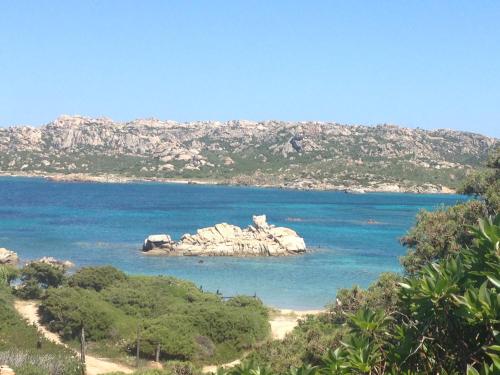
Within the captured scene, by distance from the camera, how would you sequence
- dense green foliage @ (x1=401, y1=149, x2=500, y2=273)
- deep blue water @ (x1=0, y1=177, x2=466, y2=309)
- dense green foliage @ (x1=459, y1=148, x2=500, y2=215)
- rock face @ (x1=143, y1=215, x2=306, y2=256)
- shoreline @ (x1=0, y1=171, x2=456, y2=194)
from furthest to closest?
shoreline @ (x1=0, y1=171, x2=456, y2=194) → rock face @ (x1=143, y1=215, x2=306, y2=256) → deep blue water @ (x1=0, y1=177, x2=466, y2=309) → dense green foliage @ (x1=459, y1=148, x2=500, y2=215) → dense green foliage @ (x1=401, y1=149, x2=500, y2=273)

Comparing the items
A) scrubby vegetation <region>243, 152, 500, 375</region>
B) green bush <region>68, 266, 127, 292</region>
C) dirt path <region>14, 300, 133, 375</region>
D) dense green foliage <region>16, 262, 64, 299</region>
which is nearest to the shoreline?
green bush <region>68, 266, 127, 292</region>

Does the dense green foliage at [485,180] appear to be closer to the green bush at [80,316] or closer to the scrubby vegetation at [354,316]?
the scrubby vegetation at [354,316]

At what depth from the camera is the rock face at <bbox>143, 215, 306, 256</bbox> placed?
5428 centimetres

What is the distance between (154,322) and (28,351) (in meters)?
5.73

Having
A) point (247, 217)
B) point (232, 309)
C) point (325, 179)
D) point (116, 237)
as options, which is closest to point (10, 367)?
point (232, 309)

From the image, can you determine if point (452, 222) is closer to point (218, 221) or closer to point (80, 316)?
point (80, 316)

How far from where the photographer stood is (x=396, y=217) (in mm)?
95188

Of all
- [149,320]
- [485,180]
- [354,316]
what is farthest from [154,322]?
[354,316]

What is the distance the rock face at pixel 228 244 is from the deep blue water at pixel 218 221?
2.06 meters

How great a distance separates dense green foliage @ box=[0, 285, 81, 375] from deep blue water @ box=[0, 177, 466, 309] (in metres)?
13.3

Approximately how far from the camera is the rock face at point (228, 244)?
54.3 m

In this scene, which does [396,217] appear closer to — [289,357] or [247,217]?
[247,217]

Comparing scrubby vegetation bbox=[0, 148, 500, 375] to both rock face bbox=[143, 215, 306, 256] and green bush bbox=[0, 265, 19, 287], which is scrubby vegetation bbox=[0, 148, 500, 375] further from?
rock face bbox=[143, 215, 306, 256]

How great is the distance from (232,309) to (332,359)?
2206 centimetres
